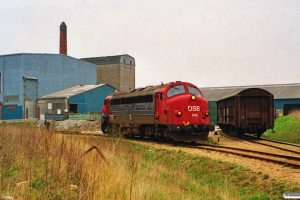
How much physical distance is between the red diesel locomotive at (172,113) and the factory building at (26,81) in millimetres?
36944

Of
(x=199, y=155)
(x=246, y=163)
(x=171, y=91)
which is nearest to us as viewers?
(x=246, y=163)

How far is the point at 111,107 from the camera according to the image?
25953 mm

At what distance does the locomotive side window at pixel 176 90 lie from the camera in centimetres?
1904

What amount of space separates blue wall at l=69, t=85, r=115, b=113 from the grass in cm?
3989

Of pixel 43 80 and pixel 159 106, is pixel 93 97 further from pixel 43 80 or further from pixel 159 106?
pixel 159 106

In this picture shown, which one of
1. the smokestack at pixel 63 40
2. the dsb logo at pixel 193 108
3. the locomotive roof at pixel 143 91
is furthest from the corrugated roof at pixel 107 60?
the dsb logo at pixel 193 108

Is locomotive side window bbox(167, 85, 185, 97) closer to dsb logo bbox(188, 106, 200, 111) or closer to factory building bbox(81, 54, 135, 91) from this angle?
dsb logo bbox(188, 106, 200, 111)

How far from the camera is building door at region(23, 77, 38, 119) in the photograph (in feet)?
182

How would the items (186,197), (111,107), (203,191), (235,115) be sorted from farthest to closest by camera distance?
(111,107) → (235,115) → (203,191) → (186,197)

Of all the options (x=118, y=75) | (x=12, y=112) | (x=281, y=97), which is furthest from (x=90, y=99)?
(x=281, y=97)

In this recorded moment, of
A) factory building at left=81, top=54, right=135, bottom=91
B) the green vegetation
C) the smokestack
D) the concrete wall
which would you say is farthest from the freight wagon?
the concrete wall

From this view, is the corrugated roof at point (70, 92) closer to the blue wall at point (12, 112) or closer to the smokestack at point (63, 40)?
the blue wall at point (12, 112)

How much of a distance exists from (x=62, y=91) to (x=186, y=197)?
52.6 meters

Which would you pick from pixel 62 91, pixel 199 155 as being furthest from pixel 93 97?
pixel 199 155
